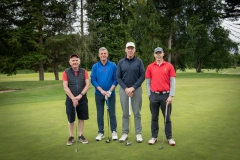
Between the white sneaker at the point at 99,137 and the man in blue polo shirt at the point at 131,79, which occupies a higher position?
the man in blue polo shirt at the point at 131,79

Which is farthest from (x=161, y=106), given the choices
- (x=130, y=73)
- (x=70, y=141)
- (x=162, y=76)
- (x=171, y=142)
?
(x=70, y=141)

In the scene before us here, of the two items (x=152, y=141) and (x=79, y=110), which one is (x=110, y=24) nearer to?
(x=79, y=110)

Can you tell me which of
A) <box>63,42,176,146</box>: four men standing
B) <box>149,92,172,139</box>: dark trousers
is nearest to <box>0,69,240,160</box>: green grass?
<box>149,92,172,139</box>: dark trousers

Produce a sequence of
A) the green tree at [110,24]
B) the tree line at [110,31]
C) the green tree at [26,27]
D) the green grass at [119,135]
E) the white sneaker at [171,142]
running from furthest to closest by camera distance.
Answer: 1. the green tree at [110,24]
2. the tree line at [110,31]
3. the green tree at [26,27]
4. the white sneaker at [171,142]
5. the green grass at [119,135]

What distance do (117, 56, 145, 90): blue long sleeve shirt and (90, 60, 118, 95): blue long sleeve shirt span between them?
25 centimetres

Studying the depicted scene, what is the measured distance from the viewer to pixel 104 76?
5.25 metres

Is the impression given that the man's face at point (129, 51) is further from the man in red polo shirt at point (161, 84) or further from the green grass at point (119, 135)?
the green grass at point (119, 135)

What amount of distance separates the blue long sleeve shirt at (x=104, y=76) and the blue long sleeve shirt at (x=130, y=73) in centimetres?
25

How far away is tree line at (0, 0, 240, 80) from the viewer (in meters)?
22.7

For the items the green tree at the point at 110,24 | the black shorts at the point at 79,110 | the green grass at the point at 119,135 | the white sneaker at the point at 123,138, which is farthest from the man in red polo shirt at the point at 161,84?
the green tree at the point at 110,24

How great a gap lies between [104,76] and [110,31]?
77.3 ft

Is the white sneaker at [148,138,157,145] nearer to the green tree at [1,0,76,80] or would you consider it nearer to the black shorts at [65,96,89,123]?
the black shorts at [65,96,89,123]

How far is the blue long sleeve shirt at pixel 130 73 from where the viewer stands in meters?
5.02

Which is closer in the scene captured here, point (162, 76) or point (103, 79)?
point (162, 76)
